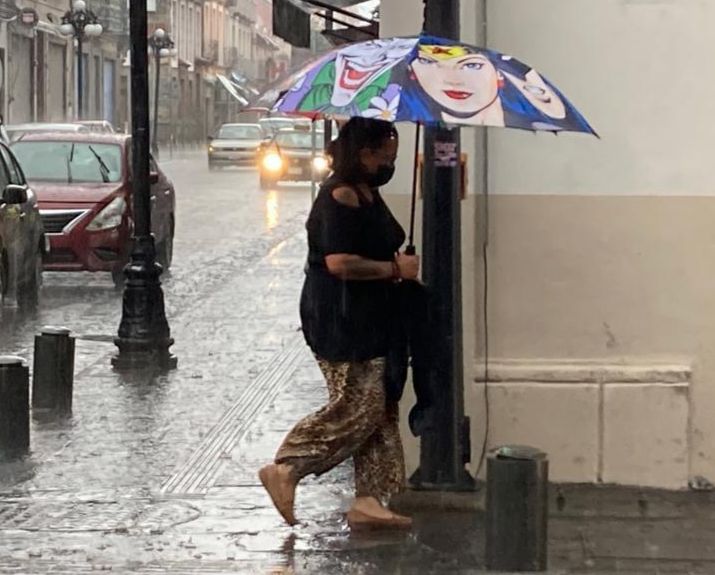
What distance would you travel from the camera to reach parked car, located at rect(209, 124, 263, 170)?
2105 inches

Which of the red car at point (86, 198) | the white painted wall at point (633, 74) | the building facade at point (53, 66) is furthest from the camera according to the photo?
the building facade at point (53, 66)

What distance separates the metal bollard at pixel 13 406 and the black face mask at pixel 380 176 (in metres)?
2.79

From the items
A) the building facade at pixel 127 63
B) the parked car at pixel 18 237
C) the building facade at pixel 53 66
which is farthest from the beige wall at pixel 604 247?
the building facade at pixel 53 66

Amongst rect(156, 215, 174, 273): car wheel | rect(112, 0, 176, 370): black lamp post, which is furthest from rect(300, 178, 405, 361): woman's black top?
rect(156, 215, 174, 273): car wheel

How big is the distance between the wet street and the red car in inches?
170

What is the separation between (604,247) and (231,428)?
113 inches

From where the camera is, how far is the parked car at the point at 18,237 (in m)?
15.0

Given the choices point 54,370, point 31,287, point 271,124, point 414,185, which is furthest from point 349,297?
point 271,124

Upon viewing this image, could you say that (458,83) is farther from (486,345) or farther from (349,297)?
(486,345)

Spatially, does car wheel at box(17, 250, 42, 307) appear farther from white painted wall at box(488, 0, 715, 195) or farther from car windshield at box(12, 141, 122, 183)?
white painted wall at box(488, 0, 715, 195)

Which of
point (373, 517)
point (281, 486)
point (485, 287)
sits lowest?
point (373, 517)

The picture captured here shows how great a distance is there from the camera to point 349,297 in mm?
6816

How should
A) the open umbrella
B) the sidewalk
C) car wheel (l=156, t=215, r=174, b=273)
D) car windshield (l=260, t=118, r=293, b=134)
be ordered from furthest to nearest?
car windshield (l=260, t=118, r=293, b=134), car wheel (l=156, t=215, r=174, b=273), the sidewalk, the open umbrella

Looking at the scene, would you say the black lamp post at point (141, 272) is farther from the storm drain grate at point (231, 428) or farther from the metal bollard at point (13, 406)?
the metal bollard at point (13, 406)
